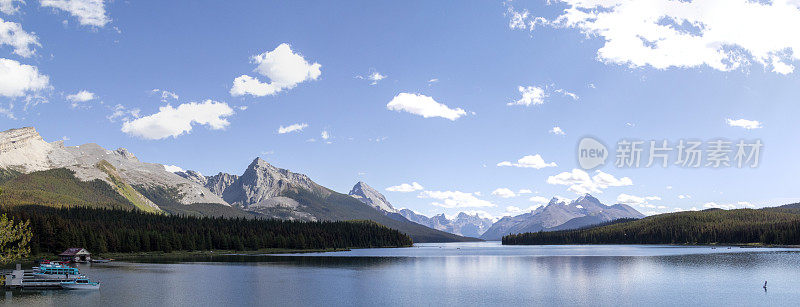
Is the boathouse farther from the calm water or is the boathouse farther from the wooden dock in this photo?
the wooden dock

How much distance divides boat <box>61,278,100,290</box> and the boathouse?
8173cm

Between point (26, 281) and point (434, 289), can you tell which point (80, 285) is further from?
point (434, 289)

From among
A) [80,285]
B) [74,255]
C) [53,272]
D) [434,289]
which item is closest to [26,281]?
[53,272]

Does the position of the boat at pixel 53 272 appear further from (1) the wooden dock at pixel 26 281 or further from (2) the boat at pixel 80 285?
(2) the boat at pixel 80 285

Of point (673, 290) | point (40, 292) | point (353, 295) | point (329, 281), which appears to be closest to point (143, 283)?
point (40, 292)

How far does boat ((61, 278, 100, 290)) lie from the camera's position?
9006 cm

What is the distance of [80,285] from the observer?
90312 millimetres

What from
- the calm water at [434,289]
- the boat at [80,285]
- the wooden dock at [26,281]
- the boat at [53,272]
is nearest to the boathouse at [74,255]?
the calm water at [434,289]

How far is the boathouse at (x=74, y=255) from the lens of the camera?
16388 cm

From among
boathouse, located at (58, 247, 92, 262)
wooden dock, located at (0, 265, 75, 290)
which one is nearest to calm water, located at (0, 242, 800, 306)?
wooden dock, located at (0, 265, 75, 290)

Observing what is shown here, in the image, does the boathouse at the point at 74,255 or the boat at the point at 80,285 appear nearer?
the boat at the point at 80,285

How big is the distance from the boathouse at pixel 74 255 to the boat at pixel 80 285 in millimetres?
81729

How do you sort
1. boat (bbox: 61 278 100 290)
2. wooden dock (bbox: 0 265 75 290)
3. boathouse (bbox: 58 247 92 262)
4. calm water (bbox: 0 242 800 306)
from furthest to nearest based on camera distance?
1. boathouse (bbox: 58 247 92 262)
2. boat (bbox: 61 278 100 290)
3. wooden dock (bbox: 0 265 75 290)
4. calm water (bbox: 0 242 800 306)

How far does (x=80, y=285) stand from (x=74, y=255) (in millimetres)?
86490
